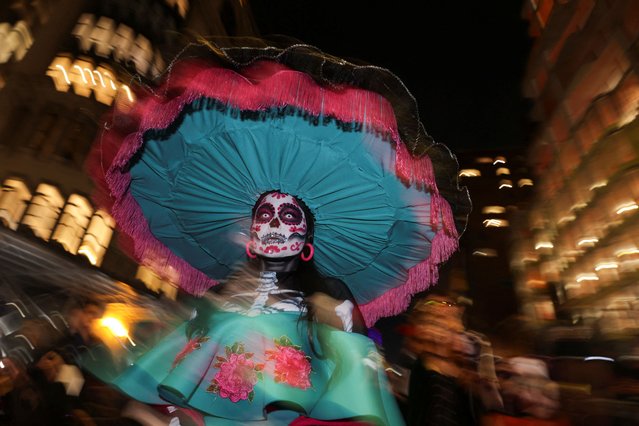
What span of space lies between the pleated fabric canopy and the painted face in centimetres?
13

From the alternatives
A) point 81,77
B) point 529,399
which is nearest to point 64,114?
point 81,77

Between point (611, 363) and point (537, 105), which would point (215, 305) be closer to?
point (611, 363)

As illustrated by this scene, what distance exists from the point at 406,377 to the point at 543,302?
2612 cm

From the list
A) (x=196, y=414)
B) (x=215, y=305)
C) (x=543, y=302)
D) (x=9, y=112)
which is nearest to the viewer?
(x=196, y=414)

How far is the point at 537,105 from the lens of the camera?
84.8 feet

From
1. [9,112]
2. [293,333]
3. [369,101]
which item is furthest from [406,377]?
[9,112]

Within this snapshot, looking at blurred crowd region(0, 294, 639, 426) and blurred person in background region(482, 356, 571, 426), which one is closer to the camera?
blurred crowd region(0, 294, 639, 426)

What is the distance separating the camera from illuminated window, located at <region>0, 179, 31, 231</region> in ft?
36.1

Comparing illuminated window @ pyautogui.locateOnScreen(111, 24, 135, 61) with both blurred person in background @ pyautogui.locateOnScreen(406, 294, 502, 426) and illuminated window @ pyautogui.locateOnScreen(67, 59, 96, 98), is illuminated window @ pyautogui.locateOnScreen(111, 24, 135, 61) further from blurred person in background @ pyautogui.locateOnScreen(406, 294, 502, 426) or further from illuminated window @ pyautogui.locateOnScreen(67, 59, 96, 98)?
blurred person in background @ pyautogui.locateOnScreen(406, 294, 502, 426)

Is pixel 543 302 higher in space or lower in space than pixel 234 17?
lower

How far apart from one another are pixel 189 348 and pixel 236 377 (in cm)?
32

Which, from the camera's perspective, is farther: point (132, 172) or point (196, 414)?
point (132, 172)

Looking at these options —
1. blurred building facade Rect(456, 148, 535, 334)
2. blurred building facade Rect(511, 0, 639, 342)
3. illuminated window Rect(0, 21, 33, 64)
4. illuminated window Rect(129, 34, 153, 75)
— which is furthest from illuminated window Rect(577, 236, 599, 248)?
illuminated window Rect(0, 21, 33, 64)

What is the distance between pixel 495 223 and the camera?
42.8 metres
